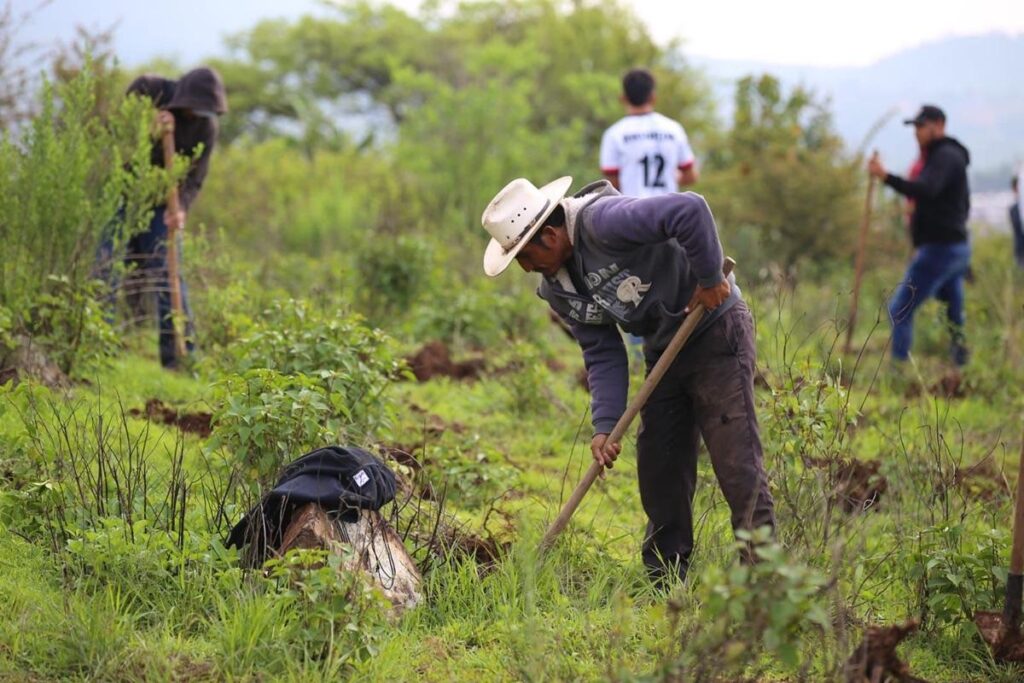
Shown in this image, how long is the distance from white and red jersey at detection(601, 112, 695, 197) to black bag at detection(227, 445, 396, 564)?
174 inches

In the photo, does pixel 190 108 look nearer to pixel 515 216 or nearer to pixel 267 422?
pixel 267 422

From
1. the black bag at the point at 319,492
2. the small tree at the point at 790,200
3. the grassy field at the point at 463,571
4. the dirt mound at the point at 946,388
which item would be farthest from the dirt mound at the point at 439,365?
the small tree at the point at 790,200

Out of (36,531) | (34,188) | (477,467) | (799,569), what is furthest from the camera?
(34,188)

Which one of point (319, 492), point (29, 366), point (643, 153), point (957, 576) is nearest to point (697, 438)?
point (957, 576)

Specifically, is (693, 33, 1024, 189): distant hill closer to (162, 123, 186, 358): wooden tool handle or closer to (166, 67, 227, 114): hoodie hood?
(166, 67, 227, 114): hoodie hood

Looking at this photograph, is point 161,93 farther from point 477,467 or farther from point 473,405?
point 477,467

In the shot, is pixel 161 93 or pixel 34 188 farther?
pixel 161 93

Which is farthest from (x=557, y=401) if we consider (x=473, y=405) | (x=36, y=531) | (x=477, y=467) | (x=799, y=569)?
(x=799, y=569)

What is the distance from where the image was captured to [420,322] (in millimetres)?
9344

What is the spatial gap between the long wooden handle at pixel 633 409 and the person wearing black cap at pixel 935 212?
4.99m

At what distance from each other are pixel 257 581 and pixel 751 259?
42.5 ft

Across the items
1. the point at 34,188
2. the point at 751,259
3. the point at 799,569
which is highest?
the point at 34,188

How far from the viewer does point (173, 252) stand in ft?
22.9

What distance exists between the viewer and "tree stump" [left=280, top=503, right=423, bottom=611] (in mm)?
3891
